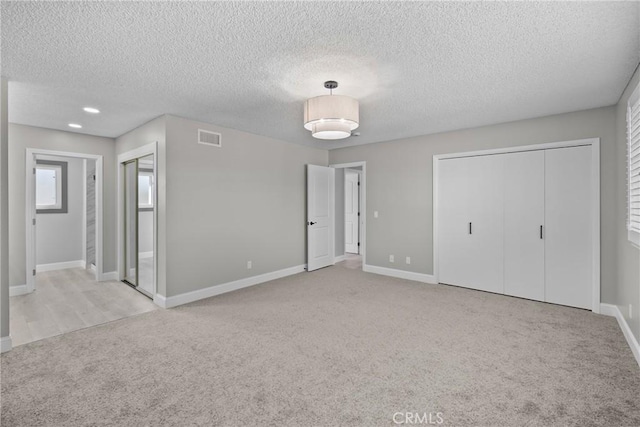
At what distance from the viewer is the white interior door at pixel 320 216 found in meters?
5.84

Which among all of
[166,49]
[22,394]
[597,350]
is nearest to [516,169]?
[597,350]

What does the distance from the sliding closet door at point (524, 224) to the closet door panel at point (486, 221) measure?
77 millimetres

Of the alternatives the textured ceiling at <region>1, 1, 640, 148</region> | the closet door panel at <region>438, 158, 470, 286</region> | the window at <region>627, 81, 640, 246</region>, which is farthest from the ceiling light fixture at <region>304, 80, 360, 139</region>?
the closet door panel at <region>438, 158, 470, 286</region>

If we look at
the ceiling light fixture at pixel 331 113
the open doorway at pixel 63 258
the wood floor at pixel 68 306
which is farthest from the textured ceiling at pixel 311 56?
the wood floor at pixel 68 306

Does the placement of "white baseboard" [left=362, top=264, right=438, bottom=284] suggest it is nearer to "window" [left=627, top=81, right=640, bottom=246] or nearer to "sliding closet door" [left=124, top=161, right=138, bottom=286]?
"window" [left=627, top=81, right=640, bottom=246]

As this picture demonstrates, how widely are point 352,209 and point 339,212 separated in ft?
3.97

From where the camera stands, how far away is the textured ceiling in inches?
71.9

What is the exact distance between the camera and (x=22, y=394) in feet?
6.90

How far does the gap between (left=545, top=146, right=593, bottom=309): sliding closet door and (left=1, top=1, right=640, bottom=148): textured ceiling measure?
0.67m

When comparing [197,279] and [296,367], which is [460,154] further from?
[197,279]

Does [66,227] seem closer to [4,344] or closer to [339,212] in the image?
[4,344]

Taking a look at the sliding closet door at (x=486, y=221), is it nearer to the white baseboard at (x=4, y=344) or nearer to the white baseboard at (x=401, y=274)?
the white baseboard at (x=401, y=274)

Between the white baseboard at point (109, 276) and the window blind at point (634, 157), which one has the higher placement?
the window blind at point (634, 157)

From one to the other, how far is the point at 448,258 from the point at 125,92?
4766 mm
